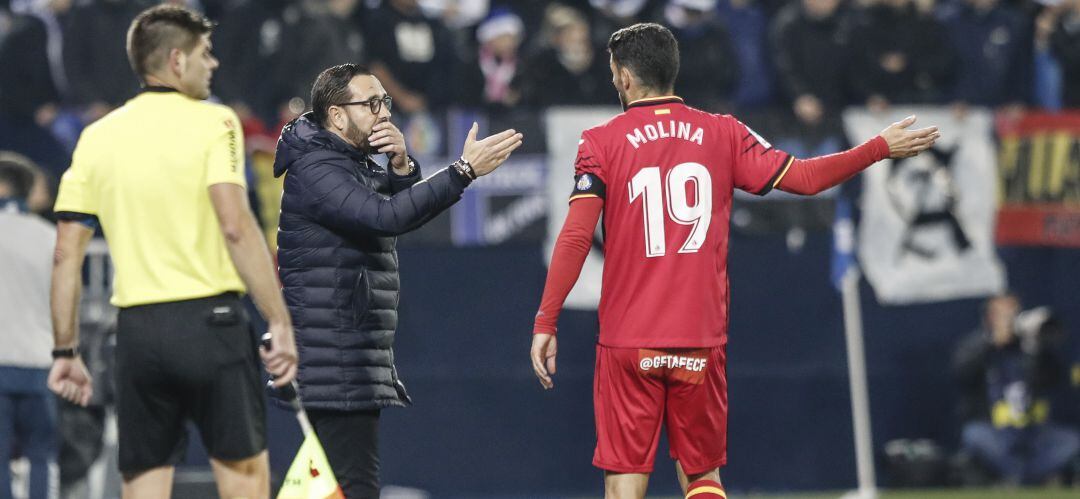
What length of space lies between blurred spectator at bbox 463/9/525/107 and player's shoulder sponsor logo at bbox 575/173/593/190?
651 cm

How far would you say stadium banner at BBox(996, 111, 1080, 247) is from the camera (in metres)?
13.1

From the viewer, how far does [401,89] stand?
12.7m

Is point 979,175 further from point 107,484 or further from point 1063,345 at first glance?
point 107,484

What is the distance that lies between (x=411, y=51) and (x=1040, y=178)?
16.2 ft

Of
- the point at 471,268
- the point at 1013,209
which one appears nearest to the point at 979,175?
the point at 1013,209

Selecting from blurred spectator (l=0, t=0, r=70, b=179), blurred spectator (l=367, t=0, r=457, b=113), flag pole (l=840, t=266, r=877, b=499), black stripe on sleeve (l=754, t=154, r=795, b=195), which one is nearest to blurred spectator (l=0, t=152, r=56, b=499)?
blurred spectator (l=0, t=0, r=70, b=179)

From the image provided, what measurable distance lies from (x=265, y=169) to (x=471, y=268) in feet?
5.71

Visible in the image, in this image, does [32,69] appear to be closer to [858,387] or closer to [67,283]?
[858,387]

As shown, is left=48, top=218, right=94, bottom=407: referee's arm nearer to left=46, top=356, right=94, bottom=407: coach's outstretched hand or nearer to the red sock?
left=46, top=356, right=94, bottom=407: coach's outstretched hand

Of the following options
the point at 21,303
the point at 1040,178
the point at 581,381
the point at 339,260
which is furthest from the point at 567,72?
the point at 339,260

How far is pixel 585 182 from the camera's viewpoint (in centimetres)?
650

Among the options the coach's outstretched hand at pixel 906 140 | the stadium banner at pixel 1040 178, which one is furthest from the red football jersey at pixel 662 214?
the stadium banner at pixel 1040 178

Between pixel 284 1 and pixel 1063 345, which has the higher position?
pixel 284 1

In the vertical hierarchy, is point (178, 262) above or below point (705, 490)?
above
